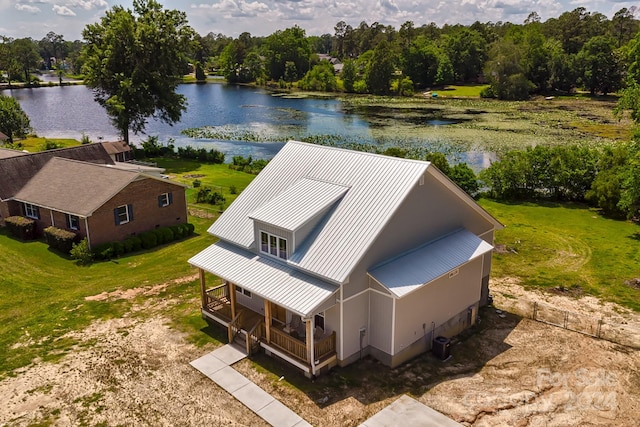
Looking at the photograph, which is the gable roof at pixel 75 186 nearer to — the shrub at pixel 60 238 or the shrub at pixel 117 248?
the shrub at pixel 60 238

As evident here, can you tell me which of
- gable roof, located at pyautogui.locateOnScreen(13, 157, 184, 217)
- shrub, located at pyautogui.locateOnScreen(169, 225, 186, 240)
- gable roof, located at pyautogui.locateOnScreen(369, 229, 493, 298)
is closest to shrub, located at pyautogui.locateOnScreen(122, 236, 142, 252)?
shrub, located at pyautogui.locateOnScreen(169, 225, 186, 240)

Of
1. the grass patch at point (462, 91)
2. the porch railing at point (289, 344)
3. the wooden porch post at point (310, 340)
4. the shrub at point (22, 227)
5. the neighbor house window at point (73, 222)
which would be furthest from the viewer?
the grass patch at point (462, 91)

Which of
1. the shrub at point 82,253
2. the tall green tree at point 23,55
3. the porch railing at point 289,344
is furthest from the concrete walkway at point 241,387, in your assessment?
the tall green tree at point 23,55

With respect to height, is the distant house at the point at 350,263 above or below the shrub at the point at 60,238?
above

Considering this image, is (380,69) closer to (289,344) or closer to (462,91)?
(462,91)

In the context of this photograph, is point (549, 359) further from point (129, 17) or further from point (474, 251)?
point (129, 17)

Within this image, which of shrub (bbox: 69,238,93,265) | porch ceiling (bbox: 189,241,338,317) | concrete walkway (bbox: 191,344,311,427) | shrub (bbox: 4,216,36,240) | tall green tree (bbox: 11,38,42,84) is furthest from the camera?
tall green tree (bbox: 11,38,42,84)

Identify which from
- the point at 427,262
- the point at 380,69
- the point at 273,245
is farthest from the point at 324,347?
the point at 380,69

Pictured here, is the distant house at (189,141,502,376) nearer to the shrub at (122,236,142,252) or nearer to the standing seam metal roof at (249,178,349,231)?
the standing seam metal roof at (249,178,349,231)

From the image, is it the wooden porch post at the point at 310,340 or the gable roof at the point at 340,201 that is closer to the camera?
the wooden porch post at the point at 310,340
